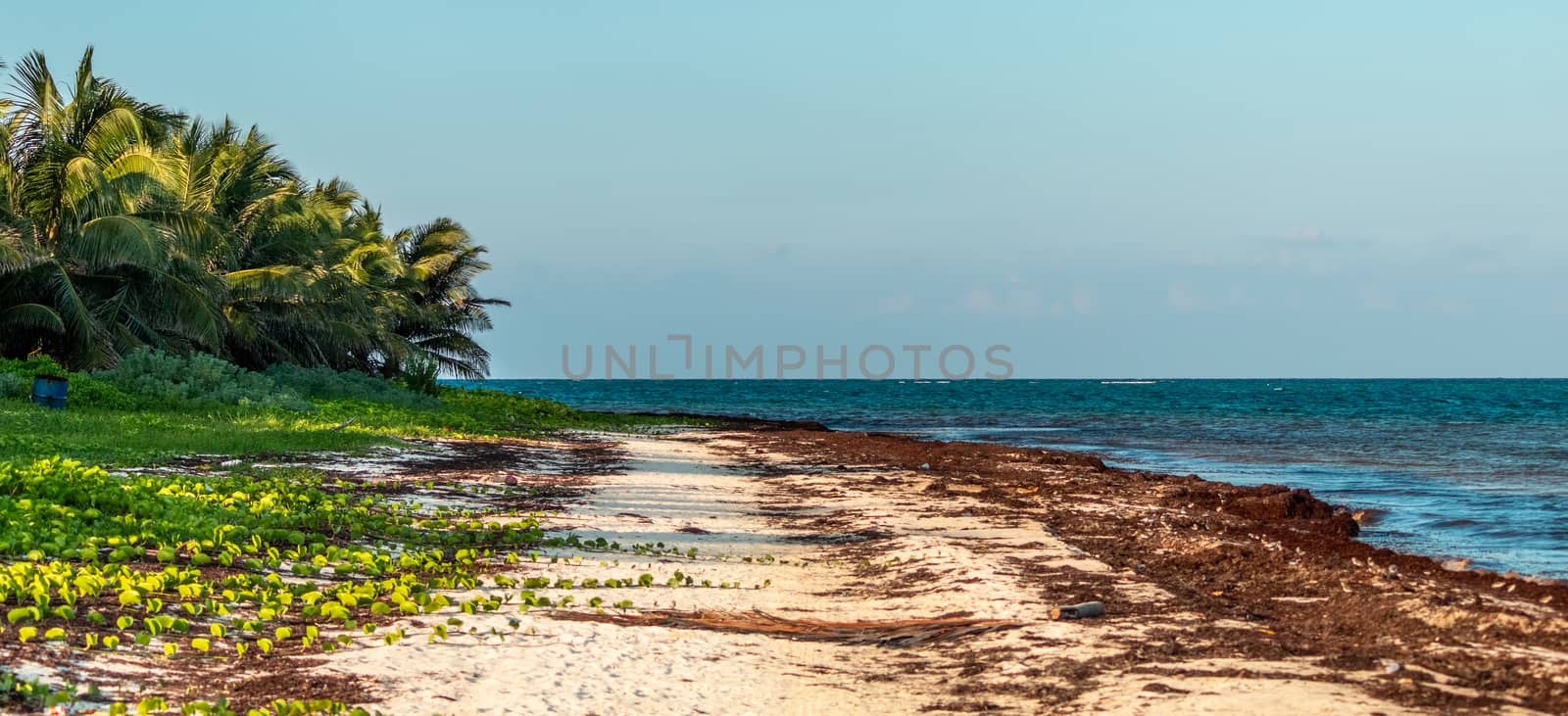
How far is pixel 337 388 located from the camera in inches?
1291

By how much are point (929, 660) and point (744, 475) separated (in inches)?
617

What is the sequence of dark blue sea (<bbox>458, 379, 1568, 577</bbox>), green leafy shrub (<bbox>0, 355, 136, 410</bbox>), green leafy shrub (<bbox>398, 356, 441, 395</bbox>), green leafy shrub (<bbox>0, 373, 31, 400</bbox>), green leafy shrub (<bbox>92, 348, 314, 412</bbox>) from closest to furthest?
dark blue sea (<bbox>458, 379, 1568, 577</bbox>)
green leafy shrub (<bbox>0, 373, 31, 400</bbox>)
green leafy shrub (<bbox>0, 355, 136, 410</bbox>)
green leafy shrub (<bbox>92, 348, 314, 412</bbox>)
green leafy shrub (<bbox>398, 356, 441, 395</bbox>)

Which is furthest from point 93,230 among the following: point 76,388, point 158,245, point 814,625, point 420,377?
point 814,625

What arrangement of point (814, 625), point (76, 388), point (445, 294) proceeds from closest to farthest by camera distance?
point (814, 625)
point (76, 388)
point (445, 294)

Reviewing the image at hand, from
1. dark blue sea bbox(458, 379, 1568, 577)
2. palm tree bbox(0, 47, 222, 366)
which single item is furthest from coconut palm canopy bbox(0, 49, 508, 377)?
dark blue sea bbox(458, 379, 1568, 577)

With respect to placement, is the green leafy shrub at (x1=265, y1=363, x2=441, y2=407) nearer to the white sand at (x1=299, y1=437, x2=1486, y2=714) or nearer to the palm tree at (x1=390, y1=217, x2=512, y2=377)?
the palm tree at (x1=390, y1=217, x2=512, y2=377)

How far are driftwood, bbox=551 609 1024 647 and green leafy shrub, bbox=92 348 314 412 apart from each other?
58.3 feet

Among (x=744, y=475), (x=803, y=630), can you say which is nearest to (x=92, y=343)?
(x=744, y=475)

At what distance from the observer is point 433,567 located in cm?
975

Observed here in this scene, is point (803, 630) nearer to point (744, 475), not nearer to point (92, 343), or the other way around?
point (744, 475)

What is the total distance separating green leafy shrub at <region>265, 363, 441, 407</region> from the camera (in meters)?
32.1

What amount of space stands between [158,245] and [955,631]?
73.7 ft

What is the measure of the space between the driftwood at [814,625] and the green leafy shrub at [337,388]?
80.6ft

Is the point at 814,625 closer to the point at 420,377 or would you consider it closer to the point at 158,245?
the point at 158,245
